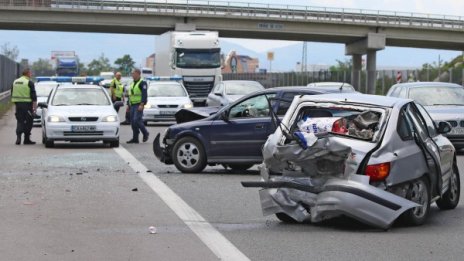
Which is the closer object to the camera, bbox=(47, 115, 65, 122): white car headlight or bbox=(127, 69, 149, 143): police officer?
bbox=(47, 115, 65, 122): white car headlight

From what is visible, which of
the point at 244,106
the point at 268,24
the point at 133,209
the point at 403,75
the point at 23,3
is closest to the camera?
the point at 133,209

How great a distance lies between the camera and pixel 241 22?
75562 mm

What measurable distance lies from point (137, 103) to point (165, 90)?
33.7ft

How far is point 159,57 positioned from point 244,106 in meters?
36.7

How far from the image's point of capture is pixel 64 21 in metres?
70.6

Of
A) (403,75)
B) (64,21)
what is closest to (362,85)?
(403,75)

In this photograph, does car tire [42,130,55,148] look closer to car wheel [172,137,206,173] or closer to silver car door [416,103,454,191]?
car wheel [172,137,206,173]

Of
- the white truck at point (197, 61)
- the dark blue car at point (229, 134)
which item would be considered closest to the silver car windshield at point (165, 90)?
the white truck at point (197, 61)

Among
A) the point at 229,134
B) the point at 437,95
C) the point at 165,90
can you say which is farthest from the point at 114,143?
the point at 165,90

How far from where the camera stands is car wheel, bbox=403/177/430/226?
9.80m

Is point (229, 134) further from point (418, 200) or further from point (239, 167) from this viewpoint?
point (418, 200)

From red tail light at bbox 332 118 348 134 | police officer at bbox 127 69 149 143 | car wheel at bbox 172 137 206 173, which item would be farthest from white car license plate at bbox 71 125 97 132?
red tail light at bbox 332 118 348 134

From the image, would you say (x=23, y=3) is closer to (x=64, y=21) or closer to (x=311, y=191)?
(x=64, y=21)

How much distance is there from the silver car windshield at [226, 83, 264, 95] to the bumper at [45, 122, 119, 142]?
39.4ft
